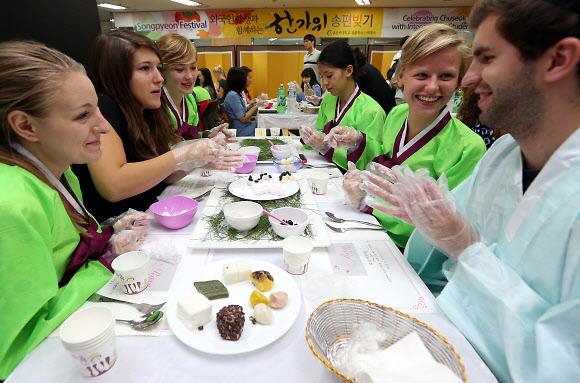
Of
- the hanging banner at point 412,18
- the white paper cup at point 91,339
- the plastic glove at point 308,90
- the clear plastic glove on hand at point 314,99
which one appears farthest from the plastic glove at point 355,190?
the hanging banner at point 412,18

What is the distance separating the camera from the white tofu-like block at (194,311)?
2.89 ft

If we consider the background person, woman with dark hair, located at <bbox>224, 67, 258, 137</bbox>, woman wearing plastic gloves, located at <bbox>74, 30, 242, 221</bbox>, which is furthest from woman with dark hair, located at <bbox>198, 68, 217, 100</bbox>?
woman wearing plastic gloves, located at <bbox>74, 30, 242, 221</bbox>

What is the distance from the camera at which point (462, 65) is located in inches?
66.2

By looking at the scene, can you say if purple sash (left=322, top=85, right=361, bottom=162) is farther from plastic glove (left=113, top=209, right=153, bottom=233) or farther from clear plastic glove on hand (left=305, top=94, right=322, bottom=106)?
clear plastic glove on hand (left=305, top=94, right=322, bottom=106)

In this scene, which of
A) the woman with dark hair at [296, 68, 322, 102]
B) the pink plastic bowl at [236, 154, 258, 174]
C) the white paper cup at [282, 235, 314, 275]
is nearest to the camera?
the white paper cup at [282, 235, 314, 275]

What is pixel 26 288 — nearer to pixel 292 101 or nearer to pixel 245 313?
pixel 245 313

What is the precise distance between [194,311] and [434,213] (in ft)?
2.85

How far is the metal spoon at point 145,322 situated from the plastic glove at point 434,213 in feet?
3.08

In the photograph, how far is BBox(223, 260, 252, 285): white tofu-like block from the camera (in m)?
1.07

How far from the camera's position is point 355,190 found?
160cm

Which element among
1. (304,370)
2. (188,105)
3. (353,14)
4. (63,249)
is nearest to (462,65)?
(304,370)

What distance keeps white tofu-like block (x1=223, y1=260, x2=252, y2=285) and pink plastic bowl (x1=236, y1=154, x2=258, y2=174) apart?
1.11 m

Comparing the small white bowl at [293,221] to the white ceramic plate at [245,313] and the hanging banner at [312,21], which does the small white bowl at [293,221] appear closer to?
the white ceramic plate at [245,313]

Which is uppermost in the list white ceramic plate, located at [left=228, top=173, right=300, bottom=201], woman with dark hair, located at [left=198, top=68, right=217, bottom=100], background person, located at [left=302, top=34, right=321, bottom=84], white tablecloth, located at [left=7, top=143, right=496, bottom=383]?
background person, located at [left=302, top=34, right=321, bottom=84]
